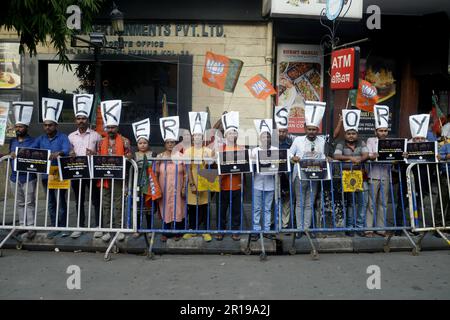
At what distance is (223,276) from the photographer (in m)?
5.65

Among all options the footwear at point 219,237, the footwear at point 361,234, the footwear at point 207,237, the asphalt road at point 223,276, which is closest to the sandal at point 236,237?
the footwear at point 219,237

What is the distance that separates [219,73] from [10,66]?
17.0ft

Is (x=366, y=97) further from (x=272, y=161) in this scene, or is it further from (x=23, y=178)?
(x=23, y=178)

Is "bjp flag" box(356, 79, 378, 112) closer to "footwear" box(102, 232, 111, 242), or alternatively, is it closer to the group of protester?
the group of protester

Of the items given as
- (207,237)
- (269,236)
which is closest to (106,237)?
(207,237)

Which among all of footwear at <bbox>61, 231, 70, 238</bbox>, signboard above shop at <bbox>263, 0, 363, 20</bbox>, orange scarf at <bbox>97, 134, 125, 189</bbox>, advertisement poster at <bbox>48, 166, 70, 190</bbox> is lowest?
footwear at <bbox>61, 231, 70, 238</bbox>

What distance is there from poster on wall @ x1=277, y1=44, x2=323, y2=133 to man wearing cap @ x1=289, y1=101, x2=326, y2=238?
12.7 ft

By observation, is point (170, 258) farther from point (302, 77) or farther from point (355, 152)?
point (302, 77)

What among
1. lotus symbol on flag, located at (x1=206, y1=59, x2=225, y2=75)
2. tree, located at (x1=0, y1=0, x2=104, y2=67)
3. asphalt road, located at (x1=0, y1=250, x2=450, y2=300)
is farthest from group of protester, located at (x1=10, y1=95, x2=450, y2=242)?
lotus symbol on flag, located at (x1=206, y1=59, x2=225, y2=75)

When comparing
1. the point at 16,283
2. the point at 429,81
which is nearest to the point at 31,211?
the point at 16,283

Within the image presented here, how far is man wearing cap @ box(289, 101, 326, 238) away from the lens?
7102mm

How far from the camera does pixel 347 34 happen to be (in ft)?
36.6

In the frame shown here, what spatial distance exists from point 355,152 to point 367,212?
103cm

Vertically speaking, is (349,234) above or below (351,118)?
below
